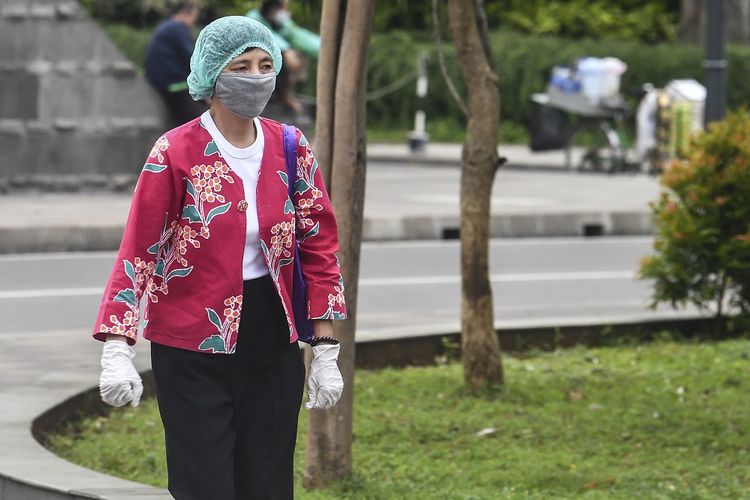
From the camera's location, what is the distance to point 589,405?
299 inches

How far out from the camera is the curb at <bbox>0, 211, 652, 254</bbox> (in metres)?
13.7

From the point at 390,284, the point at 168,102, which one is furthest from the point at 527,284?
the point at 168,102

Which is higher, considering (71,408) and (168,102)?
(168,102)

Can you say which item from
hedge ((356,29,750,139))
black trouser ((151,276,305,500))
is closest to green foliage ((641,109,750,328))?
black trouser ((151,276,305,500))

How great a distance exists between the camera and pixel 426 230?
605 inches

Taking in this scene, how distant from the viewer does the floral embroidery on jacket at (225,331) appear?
4.23 metres

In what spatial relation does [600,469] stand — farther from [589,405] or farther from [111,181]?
[111,181]

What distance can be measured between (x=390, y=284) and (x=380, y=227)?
295 centimetres

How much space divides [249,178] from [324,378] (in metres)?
0.57

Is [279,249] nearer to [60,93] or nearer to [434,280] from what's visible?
[434,280]

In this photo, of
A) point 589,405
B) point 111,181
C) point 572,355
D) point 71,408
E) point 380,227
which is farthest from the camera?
point 111,181

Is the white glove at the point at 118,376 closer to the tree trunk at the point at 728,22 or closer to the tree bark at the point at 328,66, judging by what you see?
the tree bark at the point at 328,66

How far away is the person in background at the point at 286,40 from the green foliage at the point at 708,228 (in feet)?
18.7

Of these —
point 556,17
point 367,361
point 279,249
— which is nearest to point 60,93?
point 367,361
